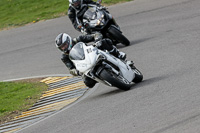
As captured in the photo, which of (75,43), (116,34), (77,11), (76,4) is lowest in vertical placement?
(116,34)

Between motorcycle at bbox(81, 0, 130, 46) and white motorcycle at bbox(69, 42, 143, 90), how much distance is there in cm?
430

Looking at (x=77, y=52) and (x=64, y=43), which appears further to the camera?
(x=64, y=43)

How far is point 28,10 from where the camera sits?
24.7 metres

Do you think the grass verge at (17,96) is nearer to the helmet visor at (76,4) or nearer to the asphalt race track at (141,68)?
the asphalt race track at (141,68)

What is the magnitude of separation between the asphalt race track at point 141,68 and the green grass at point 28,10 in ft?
3.33

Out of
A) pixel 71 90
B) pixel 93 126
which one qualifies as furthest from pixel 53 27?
pixel 93 126

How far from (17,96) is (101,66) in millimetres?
3895

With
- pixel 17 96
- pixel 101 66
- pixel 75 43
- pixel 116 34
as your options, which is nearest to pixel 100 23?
pixel 116 34

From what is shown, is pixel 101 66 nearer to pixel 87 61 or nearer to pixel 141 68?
pixel 87 61

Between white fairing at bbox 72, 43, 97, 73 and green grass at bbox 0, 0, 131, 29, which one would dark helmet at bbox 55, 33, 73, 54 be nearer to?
white fairing at bbox 72, 43, 97, 73

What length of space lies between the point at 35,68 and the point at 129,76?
5782 millimetres

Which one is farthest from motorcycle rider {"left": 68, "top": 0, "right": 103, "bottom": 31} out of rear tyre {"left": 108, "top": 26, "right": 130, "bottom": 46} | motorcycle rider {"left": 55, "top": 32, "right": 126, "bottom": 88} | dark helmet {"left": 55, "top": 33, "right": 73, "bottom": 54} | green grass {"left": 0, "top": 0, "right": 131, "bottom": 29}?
green grass {"left": 0, "top": 0, "right": 131, "bottom": 29}

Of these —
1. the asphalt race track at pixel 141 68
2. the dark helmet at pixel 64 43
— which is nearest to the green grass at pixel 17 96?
the asphalt race track at pixel 141 68

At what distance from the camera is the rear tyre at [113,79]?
32.7 feet
